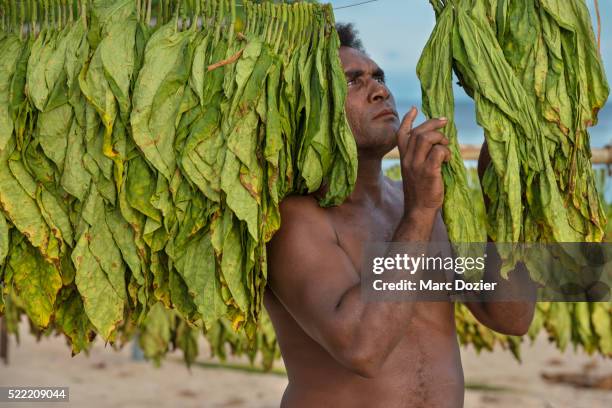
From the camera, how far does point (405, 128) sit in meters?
1.78

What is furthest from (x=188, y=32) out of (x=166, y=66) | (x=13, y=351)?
(x=13, y=351)

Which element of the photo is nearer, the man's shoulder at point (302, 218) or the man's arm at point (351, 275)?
the man's arm at point (351, 275)

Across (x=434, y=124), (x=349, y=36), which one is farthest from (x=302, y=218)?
(x=349, y=36)

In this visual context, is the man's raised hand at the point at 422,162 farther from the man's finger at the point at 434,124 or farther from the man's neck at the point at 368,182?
the man's neck at the point at 368,182

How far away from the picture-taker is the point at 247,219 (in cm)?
173

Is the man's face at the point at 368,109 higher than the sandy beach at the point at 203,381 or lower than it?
higher

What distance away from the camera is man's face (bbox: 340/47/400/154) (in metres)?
2.02

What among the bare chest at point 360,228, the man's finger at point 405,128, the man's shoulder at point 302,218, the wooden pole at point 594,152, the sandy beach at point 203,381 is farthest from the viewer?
the sandy beach at point 203,381

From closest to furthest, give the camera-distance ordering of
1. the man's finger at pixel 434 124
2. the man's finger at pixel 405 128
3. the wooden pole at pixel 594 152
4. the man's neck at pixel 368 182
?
1. the man's finger at pixel 434 124
2. the man's finger at pixel 405 128
3. the man's neck at pixel 368 182
4. the wooden pole at pixel 594 152

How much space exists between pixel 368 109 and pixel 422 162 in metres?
0.38

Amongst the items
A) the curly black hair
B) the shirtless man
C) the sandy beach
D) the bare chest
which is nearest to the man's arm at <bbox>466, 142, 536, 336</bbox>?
the shirtless man

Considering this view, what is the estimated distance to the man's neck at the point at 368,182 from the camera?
7.09ft

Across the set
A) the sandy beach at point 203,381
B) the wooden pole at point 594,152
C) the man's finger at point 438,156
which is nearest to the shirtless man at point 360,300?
A: the man's finger at point 438,156

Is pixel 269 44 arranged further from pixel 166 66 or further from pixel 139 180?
pixel 139 180
